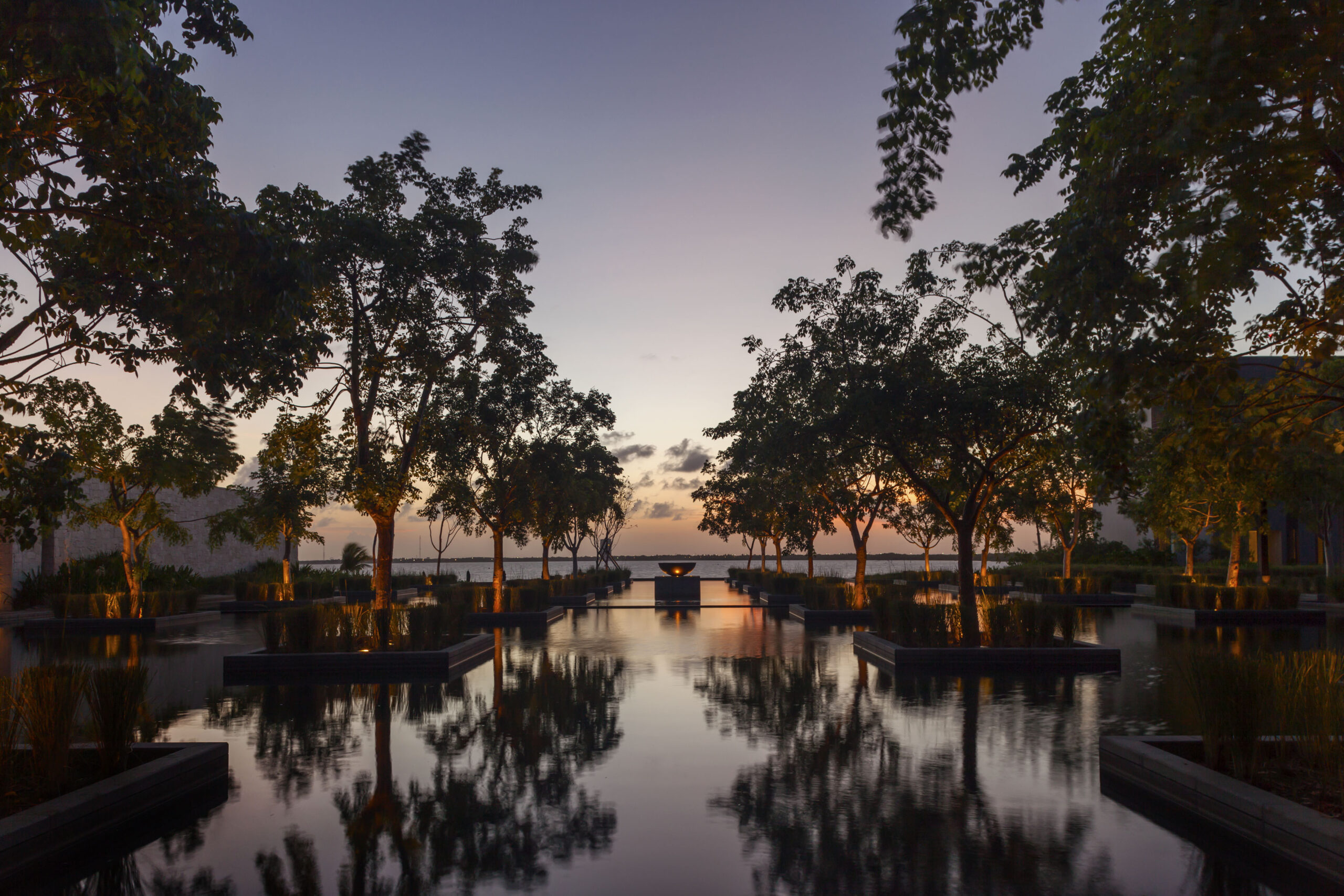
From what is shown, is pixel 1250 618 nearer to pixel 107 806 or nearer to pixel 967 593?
pixel 967 593

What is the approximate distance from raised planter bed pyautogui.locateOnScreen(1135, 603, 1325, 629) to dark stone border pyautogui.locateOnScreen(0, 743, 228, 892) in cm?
2503

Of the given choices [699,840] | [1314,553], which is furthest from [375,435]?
[1314,553]

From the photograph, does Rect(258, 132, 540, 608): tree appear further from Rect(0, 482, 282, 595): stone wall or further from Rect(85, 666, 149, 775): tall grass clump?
Rect(0, 482, 282, 595): stone wall

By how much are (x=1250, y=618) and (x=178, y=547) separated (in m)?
48.9

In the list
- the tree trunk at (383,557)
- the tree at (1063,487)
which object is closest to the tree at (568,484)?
the tree trunk at (383,557)

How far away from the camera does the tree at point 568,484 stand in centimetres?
3131

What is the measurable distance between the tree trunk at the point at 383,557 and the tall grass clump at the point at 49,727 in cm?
1094

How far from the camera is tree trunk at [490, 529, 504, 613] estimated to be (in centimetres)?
2812

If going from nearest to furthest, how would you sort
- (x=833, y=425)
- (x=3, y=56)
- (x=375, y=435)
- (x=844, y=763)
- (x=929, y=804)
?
1. (x=3, y=56)
2. (x=929, y=804)
3. (x=844, y=763)
4. (x=833, y=425)
5. (x=375, y=435)

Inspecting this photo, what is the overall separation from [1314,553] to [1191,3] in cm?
6027

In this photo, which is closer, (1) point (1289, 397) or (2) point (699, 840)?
(2) point (699, 840)

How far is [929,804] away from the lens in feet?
23.6

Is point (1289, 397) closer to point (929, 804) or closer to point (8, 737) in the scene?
point (929, 804)

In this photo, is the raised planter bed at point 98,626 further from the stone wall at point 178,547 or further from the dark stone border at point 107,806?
the dark stone border at point 107,806
